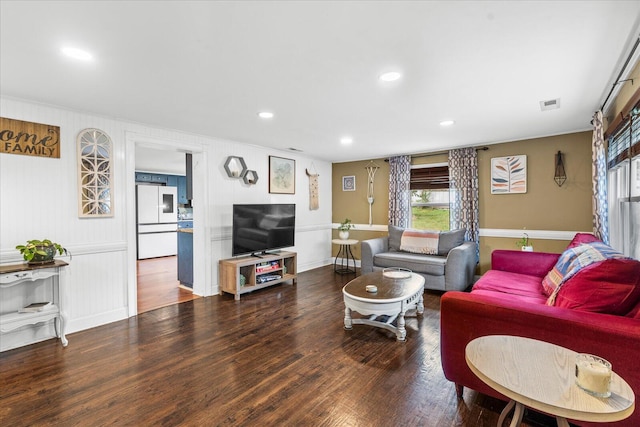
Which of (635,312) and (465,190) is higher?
(465,190)

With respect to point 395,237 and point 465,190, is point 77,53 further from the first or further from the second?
point 465,190

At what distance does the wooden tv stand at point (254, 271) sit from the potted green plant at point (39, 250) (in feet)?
6.16

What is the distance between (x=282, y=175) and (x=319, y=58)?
3.53 m

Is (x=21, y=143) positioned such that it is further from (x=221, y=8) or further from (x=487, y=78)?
(x=487, y=78)

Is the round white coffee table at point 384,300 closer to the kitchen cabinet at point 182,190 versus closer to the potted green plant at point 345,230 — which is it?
the potted green plant at point 345,230

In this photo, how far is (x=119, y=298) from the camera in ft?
11.5

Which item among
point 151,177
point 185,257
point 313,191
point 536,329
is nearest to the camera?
point 536,329

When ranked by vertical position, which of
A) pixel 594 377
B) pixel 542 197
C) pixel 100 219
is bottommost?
pixel 594 377

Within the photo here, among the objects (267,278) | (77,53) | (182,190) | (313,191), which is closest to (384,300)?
(267,278)

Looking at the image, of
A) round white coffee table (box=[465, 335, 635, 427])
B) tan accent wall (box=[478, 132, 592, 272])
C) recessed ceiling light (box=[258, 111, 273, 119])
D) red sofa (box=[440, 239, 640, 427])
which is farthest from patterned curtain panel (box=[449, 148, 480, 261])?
round white coffee table (box=[465, 335, 635, 427])

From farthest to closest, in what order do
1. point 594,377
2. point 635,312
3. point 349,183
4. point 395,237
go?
1. point 349,183
2. point 395,237
3. point 635,312
4. point 594,377

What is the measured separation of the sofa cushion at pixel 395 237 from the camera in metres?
5.39

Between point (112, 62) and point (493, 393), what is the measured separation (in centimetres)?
326

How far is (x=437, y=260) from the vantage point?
14.7 ft
